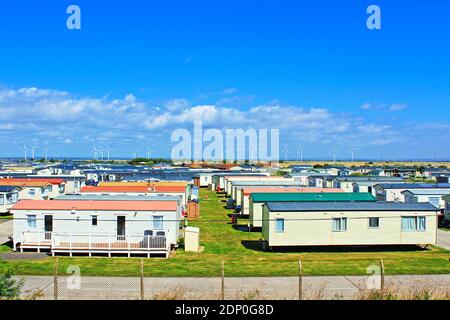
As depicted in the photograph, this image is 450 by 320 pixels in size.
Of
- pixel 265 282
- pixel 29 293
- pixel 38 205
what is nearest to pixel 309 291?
pixel 265 282

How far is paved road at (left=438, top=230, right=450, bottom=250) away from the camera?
93.0 feet

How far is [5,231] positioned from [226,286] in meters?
20.9

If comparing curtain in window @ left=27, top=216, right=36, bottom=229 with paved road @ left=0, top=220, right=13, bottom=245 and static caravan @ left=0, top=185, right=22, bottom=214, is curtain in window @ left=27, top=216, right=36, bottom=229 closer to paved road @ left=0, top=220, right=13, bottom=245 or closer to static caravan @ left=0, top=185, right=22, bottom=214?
paved road @ left=0, top=220, right=13, bottom=245

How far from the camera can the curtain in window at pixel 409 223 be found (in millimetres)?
26859

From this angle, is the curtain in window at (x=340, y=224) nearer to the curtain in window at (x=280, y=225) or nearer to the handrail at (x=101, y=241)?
the curtain in window at (x=280, y=225)

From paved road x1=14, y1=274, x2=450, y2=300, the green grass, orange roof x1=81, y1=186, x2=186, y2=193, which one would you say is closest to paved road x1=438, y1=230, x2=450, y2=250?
paved road x1=14, y1=274, x2=450, y2=300

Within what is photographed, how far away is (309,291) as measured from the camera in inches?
662

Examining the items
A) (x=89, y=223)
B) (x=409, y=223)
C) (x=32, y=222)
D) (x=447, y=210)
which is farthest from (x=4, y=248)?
(x=447, y=210)

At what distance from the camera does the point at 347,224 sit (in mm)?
26469

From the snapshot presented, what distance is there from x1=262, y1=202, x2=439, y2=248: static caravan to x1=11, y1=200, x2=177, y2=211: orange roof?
595 cm

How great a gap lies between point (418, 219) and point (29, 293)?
20.6 m
